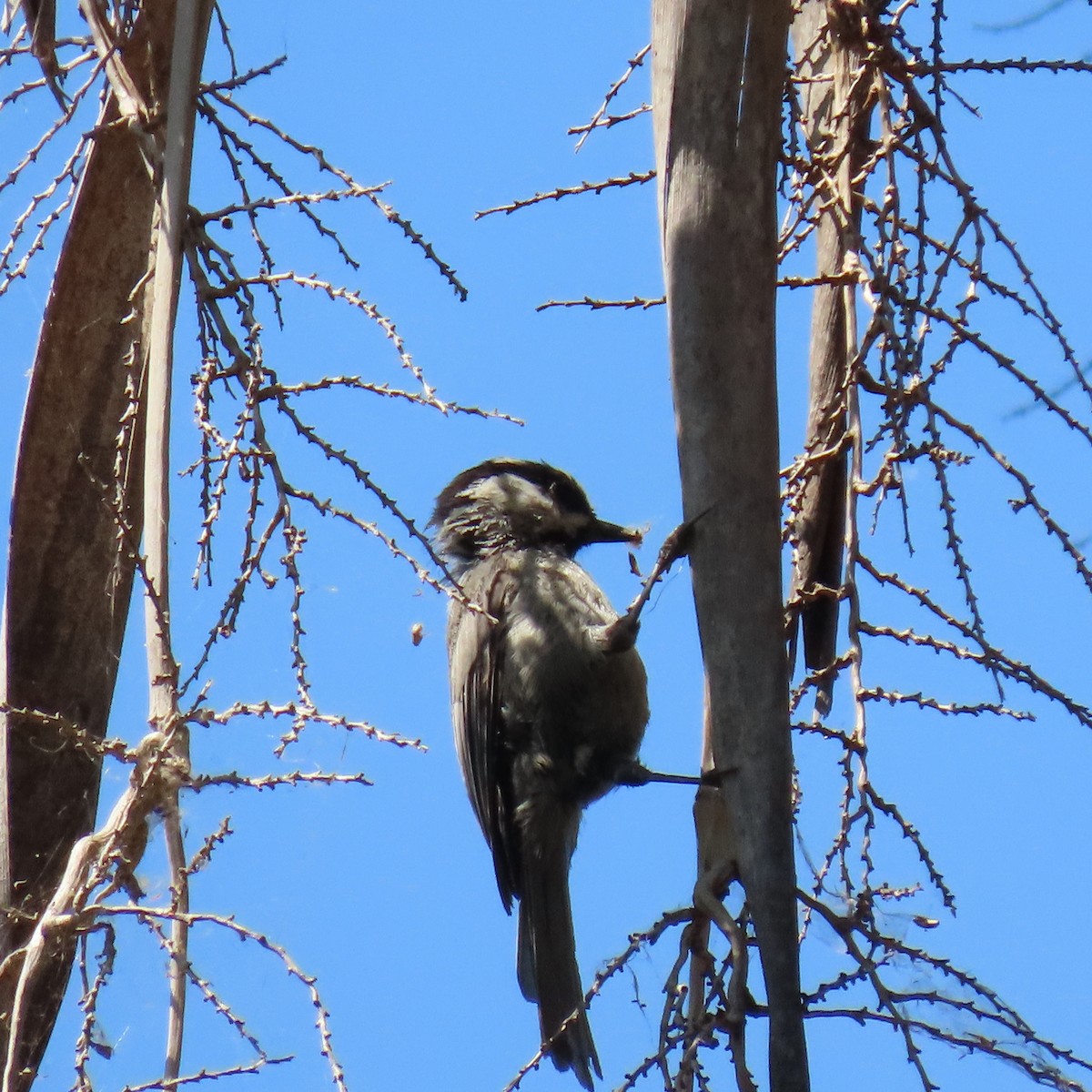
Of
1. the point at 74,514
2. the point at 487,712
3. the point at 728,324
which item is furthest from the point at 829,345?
the point at 487,712

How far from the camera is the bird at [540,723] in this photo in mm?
4473

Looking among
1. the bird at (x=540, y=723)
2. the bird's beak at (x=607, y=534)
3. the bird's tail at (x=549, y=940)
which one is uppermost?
the bird's beak at (x=607, y=534)

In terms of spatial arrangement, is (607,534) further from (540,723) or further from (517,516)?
(540,723)

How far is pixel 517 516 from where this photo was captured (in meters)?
4.84

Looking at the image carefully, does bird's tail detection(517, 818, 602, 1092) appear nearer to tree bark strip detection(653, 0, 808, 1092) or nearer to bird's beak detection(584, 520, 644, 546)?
bird's beak detection(584, 520, 644, 546)

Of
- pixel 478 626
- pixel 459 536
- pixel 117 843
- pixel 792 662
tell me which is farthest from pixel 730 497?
pixel 459 536

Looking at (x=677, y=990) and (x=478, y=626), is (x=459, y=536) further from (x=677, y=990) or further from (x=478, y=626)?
(x=677, y=990)

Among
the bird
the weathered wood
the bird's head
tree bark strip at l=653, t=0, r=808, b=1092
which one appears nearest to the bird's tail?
the bird

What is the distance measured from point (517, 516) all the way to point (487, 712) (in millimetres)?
657

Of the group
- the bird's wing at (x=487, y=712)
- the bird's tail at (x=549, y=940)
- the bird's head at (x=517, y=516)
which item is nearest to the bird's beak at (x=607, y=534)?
the bird's head at (x=517, y=516)

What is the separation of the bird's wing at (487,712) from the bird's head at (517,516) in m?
0.17

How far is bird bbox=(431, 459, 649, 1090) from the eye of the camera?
14.7 feet

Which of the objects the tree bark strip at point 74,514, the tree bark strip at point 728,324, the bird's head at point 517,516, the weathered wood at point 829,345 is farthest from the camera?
the bird's head at point 517,516

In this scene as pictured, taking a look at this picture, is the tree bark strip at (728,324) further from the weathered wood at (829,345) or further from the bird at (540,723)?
the bird at (540,723)
